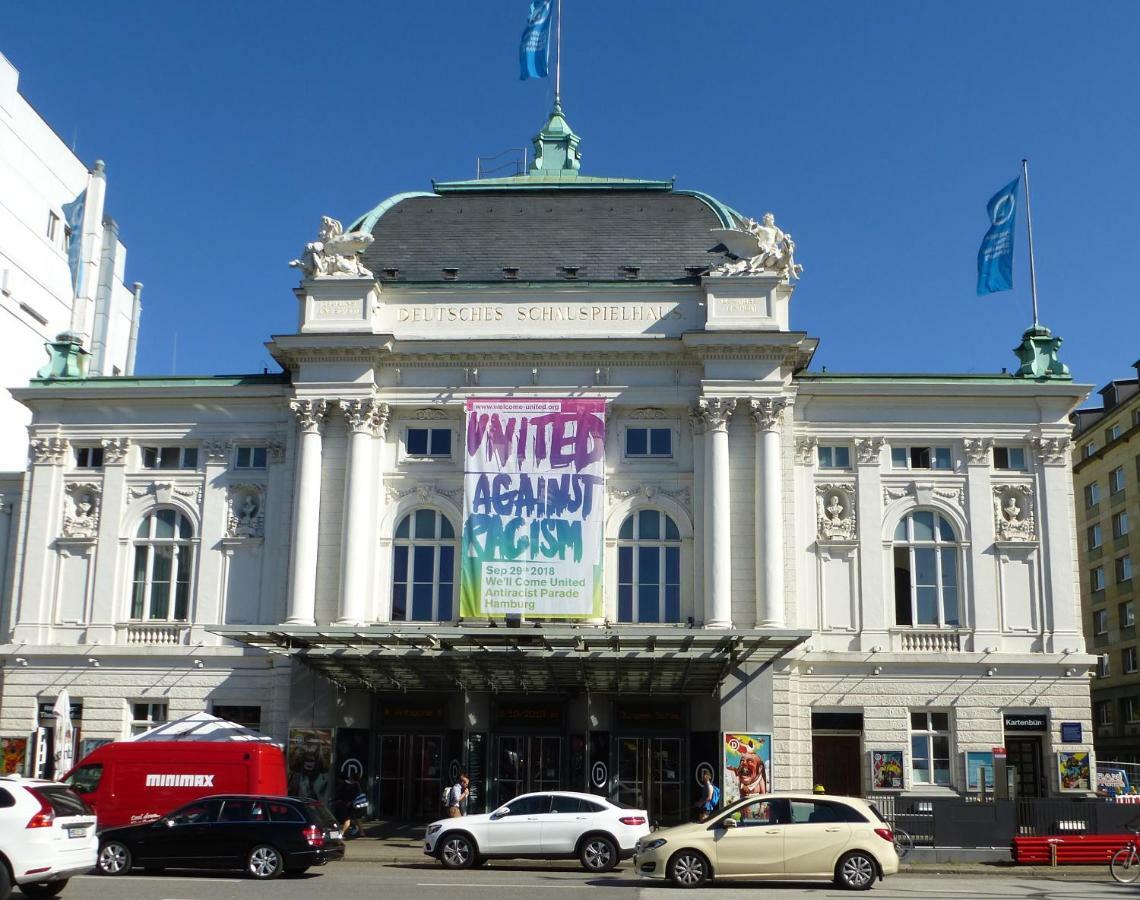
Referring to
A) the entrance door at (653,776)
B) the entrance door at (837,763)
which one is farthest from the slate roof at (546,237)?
the entrance door at (837,763)

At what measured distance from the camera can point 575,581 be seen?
38.9 metres

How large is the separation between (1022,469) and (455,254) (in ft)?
62.6

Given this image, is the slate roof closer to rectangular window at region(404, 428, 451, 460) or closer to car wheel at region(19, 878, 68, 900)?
rectangular window at region(404, 428, 451, 460)

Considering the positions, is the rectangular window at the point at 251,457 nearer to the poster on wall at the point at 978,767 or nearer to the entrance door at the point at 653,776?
the entrance door at the point at 653,776

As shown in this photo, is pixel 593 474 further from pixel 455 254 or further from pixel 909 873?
pixel 909 873

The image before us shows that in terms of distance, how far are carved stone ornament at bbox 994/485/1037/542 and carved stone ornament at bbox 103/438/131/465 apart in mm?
27230

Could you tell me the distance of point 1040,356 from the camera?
42.1 m

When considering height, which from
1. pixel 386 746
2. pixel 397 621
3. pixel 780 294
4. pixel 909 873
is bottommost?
pixel 909 873

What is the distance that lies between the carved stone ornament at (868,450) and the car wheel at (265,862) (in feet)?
74.8

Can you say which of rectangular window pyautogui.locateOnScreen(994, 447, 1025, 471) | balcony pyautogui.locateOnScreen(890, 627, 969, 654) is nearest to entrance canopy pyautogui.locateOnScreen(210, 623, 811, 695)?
balcony pyautogui.locateOnScreen(890, 627, 969, 654)

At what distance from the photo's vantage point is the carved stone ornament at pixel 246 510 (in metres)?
41.4

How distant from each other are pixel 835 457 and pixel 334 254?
16.9 m

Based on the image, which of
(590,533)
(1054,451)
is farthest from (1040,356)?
(590,533)

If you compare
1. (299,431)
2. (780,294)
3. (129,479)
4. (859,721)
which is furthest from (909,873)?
(129,479)
